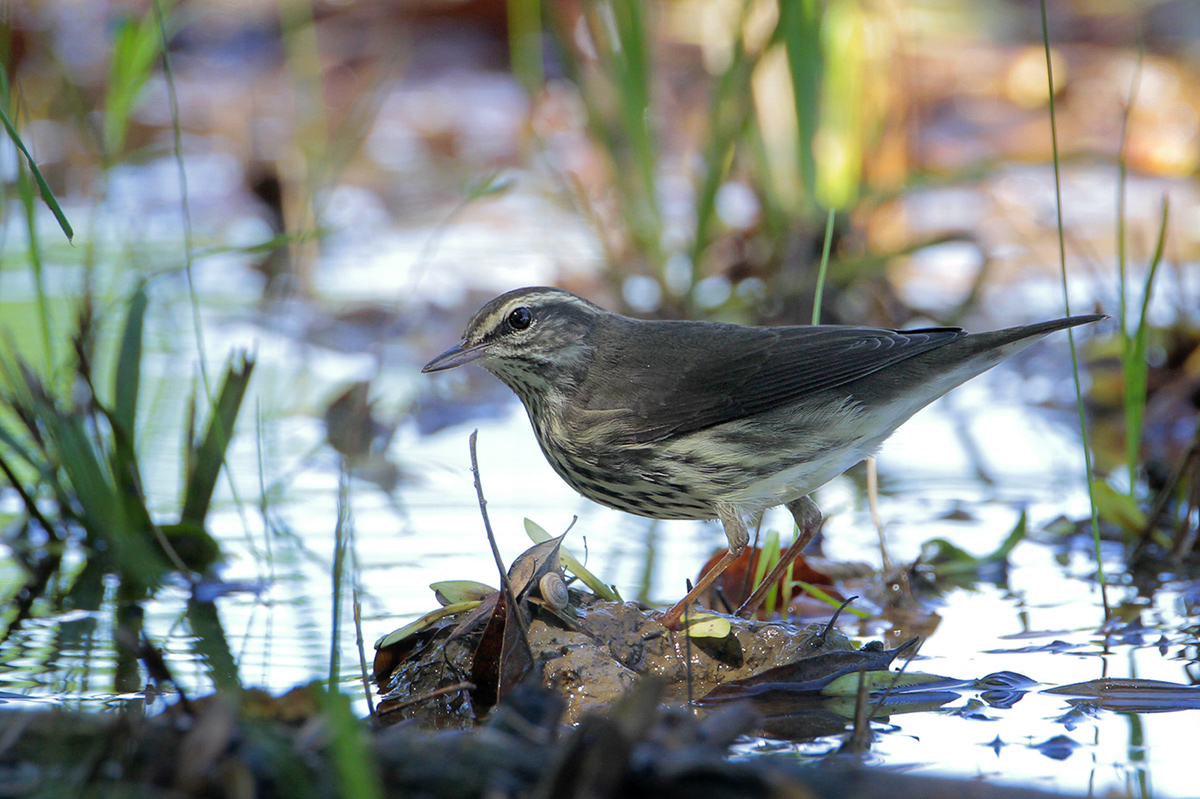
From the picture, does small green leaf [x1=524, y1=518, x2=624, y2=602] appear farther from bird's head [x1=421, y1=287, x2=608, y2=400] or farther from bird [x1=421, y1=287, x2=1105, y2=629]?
bird's head [x1=421, y1=287, x2=608, y2=400]

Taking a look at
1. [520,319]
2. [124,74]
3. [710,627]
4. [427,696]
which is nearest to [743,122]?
[520,319]

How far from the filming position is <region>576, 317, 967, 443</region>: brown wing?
4234 millimetres

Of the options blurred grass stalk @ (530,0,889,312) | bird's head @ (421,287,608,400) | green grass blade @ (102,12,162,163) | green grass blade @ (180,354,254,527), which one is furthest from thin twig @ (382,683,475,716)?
blurred grass stalk @ (530,0,889,312)

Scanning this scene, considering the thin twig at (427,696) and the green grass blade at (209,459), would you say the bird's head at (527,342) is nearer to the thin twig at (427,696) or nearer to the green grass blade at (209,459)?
the green grass blade at (209,459)

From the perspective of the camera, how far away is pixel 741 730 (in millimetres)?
2354

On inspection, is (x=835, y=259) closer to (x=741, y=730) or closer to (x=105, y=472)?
(x=105, y=472)

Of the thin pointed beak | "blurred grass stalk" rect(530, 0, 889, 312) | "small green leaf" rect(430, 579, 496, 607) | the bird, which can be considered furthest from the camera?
"blurred grass stalk" rect(530, 0, 889, 312)

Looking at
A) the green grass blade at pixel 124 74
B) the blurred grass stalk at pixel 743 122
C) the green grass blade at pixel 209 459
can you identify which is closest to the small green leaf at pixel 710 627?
the green grass blade at pixel 209 459

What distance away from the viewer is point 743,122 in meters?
6.46

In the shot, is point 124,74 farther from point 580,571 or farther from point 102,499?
point 580,571

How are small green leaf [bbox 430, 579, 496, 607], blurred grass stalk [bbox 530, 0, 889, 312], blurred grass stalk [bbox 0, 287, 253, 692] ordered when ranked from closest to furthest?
small green leaf [bbox 430, 579, 496, 607] → blurred grass stalk [bbox 0, 287, 253, 692] → blurred grass stalk [bbox 530, 0, 889, 312]

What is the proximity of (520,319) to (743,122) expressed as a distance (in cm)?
244

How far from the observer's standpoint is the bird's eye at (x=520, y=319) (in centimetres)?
451

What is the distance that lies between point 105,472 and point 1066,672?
2.98 meters
